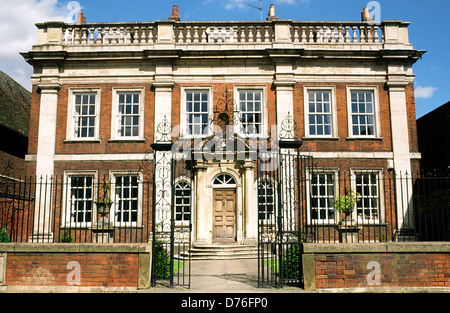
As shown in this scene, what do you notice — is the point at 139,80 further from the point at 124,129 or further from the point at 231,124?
the point at 231,124

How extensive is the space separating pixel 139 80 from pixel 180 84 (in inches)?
69.2

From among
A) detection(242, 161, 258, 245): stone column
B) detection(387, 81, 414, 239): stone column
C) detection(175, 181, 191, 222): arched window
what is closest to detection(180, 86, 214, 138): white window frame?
detection(175, 181, 191, 222): arched window

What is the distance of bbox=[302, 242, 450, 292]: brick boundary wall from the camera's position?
7758 mm

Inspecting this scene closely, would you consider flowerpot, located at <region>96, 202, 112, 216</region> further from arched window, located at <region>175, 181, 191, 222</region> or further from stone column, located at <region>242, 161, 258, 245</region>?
stone column, located at <region>242, 161, 258, 245</region>

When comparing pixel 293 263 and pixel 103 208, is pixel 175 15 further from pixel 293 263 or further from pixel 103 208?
pixel 293 263

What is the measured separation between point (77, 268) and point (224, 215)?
8.19 m

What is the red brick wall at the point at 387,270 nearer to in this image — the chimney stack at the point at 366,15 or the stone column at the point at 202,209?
the stone column at the point at 202,209

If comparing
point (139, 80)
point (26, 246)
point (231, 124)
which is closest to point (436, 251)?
point (26, 246)

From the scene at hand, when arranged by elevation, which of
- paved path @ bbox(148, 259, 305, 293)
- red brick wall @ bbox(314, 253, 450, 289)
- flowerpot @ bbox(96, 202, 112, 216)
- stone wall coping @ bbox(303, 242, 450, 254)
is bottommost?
paved path @ bbox(148, 259, 305, 293)

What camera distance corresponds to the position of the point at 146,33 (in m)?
16.9

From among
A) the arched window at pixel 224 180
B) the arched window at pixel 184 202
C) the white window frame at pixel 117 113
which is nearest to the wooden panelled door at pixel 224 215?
the arched window at pixel 224 180

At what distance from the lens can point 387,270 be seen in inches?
307

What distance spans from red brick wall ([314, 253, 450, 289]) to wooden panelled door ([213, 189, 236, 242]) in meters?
7.78

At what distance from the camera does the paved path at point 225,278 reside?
8039 mm
